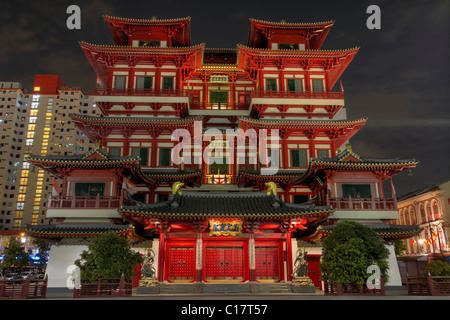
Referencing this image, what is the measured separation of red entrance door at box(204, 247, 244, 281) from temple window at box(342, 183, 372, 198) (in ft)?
31.7

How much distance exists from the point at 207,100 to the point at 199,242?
19674 mm

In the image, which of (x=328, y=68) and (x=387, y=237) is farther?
(x=328, y=68)

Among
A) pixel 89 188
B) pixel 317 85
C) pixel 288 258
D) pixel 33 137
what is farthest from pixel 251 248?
pixel 33 137

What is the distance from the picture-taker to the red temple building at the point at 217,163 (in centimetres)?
2362

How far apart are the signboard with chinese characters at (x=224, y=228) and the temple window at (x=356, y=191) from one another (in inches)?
384

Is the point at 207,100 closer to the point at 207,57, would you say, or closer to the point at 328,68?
the point at 207,57

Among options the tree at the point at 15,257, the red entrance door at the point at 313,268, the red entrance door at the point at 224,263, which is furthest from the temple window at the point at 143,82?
the tree at the point at 15,257

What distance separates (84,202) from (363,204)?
21529mm

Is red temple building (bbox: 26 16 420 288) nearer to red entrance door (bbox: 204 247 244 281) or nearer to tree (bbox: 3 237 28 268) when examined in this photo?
red entrance door (bbox: 204 247 244 281)

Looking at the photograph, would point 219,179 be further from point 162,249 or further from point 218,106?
point 162,249

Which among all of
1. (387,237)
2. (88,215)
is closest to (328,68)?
(387,237)

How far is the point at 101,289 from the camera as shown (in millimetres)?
18406

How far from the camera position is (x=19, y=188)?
9806 centimetres
